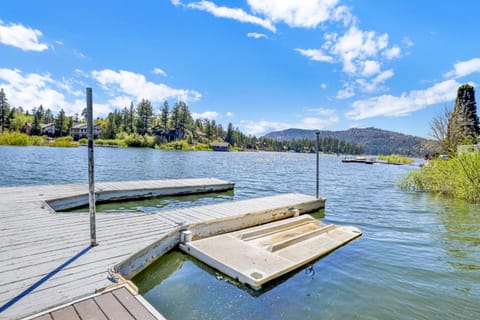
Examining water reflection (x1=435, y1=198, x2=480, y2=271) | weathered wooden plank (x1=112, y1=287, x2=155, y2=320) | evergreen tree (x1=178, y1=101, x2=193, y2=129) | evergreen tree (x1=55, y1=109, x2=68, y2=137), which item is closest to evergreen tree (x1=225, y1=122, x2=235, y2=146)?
evergreen tree (x1=178, y1=101, x2=193, y2=129)

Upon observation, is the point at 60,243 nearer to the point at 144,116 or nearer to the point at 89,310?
the point at 89,310

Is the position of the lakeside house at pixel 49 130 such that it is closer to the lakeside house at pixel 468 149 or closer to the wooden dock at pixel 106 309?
the wooden dock at pixel 106 309

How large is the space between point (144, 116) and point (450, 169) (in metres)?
69.8

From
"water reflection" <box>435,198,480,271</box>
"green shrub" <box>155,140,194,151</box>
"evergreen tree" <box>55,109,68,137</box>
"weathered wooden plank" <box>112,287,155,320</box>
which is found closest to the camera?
"weathered wooden plank" <box>112,287,155,320</box>

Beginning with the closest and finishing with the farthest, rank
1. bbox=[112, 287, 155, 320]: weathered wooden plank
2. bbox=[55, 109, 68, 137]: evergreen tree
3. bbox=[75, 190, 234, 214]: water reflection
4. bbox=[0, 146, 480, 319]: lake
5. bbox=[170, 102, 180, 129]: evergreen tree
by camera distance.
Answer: bbox=[112, 287, 155, 320]: weathered wooden plank
bbox=[0, 146, 480, 319]: lake
bbox=[75, 190, 234, 214]: water reflection
bbox=[55, 109, 68, 137]: evergreen tree
bbox=[170, 102, 180, 129]: evergreen tree

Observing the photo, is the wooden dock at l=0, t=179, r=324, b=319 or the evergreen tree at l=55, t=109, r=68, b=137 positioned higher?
the evergreen tree at l=55, t=109, r=68, b=137

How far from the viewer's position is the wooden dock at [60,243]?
2.42 meters

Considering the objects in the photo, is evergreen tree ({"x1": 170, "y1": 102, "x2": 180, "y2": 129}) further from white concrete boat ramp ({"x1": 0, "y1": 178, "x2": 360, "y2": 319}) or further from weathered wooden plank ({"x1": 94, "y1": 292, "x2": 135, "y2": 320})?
weathered wooden plank ({"x1": 94, "y1": 292, "x2": 135, "y2": 320})

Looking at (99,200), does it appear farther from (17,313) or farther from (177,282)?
(17,313)

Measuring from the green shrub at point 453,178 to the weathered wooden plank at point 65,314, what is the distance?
1295 centimetres

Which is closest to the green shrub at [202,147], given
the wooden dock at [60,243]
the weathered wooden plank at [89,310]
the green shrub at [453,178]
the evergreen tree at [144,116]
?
the evergreen tree at [144,116]

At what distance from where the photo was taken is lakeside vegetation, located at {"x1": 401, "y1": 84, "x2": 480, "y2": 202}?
10.2 m

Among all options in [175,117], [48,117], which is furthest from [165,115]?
[48,117]

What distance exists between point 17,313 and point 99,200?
6.67m
